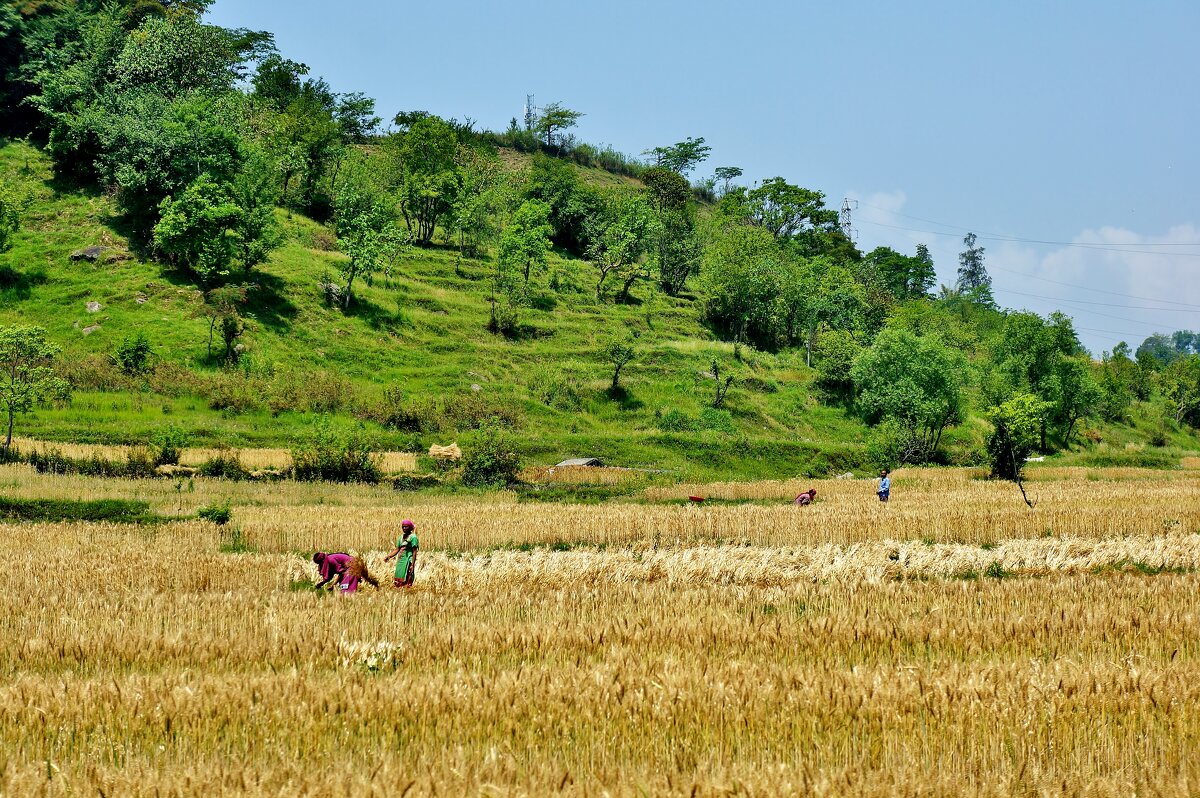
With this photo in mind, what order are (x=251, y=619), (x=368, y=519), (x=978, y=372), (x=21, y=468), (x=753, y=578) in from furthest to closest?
(x=978, y=372) → (x=21, y=468) → (x=368, y=519) → (x=753, y=578) → (x=251, y=619)

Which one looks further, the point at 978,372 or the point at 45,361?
the point at 978,372

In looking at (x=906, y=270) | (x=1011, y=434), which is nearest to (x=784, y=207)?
(x=906, y=270)

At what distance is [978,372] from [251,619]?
91.1 meters

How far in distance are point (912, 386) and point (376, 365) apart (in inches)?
1695

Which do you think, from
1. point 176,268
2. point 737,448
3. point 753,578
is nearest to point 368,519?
point 753,578

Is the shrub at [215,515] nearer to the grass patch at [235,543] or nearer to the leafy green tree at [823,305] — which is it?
the grass patch at [235,543]

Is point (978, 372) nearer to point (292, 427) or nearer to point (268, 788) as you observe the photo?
point (292, 427)

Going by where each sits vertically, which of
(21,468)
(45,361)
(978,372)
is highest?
(978,372)

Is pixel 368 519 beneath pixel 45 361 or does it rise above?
beneath

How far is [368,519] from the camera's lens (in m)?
25.4

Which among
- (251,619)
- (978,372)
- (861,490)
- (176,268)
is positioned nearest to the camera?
(251,619)

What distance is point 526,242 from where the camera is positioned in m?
81.6

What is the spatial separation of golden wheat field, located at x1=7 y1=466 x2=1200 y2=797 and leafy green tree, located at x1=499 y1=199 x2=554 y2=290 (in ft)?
203

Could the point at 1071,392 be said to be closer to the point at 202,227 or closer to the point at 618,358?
the point at 618,358
